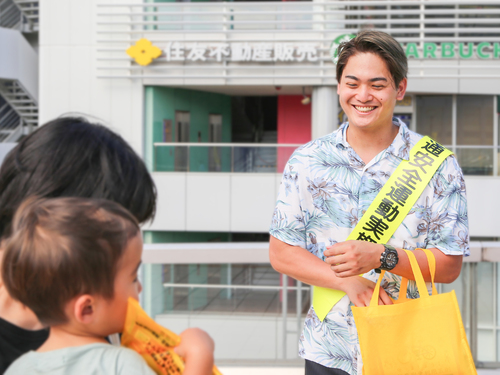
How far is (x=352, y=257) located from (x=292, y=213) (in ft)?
1.07

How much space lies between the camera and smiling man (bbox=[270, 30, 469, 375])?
67.8 inches

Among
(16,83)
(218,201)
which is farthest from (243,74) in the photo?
(16,83)

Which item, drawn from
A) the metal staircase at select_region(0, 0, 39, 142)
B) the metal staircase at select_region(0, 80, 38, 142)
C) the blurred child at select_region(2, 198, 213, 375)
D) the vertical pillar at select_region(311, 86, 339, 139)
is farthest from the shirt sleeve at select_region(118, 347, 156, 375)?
the metal staircase at select_region(0, 80, 38, 142)

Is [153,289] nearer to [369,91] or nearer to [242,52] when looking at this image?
[369,91]

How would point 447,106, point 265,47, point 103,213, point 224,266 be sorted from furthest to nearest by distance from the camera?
point 447,106 < point 265,47 < point 224,266 < point 103,213

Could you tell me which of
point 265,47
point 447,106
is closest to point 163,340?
point 265,47

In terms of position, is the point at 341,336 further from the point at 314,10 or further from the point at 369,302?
the point at 314,10

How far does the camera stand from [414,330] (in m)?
1.57

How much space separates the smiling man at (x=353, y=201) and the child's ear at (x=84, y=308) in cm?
87

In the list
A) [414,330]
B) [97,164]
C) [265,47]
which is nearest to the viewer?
[97,164]

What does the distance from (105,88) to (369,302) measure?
14172mm

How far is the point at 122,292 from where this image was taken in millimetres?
968

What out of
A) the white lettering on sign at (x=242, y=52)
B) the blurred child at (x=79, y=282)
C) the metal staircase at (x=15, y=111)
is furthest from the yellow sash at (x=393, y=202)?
the metal staircase at (x=15, y=111)

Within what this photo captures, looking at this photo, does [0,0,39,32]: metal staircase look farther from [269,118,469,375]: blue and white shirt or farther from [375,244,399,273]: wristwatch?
[375,244,399,273]: wristwatch
